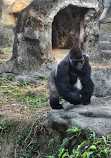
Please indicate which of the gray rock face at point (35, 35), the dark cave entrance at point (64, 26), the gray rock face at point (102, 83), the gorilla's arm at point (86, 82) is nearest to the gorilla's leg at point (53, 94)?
the gorilla's arm at point (86, 82)

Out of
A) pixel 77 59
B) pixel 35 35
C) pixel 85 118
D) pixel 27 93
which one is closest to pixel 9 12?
pixel 35 35

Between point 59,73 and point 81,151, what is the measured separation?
62.1 inches

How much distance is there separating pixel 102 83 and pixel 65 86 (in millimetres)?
2201

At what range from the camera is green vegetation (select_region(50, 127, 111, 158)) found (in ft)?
12.0

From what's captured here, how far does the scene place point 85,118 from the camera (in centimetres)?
462

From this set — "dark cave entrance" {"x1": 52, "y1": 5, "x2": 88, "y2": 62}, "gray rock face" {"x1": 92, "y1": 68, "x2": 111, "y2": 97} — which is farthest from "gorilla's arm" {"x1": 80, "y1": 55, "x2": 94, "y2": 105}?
"dark cave entrance" {"x1": 52, "y1": 5, "x2": 88, "y2": 62}

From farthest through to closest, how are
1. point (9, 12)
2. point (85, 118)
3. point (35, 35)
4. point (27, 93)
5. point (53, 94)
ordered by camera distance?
point (9, 12) < point (35, 35) < point (27, 93) < point (53, 94) < point (85, 118)

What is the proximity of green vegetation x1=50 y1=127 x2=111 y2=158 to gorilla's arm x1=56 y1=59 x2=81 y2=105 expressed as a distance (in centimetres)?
72

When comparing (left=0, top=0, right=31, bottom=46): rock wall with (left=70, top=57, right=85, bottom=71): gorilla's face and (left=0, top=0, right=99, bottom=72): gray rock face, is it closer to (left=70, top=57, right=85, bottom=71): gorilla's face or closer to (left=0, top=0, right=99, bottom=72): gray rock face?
(left=0, top=0, right=99, bottom=72): gray rock face

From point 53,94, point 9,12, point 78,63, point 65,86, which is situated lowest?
point 53,94

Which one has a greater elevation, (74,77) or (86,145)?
(74,77)

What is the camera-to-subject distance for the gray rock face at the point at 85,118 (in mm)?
4254

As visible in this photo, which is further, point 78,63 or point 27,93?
point 27,93

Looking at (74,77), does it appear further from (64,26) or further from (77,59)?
(64,26)
